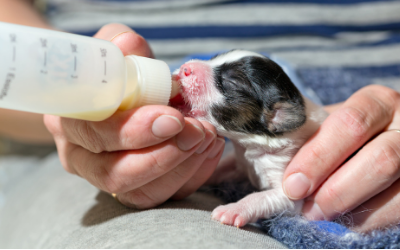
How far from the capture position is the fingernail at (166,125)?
2.67 feet

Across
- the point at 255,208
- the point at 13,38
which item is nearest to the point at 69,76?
the point at 13,38

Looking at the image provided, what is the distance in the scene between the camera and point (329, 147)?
1112 mm

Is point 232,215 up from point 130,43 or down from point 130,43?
down

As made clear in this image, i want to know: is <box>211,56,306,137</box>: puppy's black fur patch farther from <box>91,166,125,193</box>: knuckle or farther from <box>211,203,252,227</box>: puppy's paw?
<box>91,166,125,193</box>: knuckle

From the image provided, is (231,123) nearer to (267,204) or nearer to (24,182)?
(267,204)

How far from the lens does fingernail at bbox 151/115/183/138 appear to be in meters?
0.81

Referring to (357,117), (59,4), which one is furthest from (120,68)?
(59,4)

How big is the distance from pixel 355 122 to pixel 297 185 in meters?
0.30

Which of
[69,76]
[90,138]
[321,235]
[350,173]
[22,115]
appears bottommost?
[22,115]

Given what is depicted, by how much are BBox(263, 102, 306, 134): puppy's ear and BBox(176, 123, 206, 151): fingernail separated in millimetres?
358

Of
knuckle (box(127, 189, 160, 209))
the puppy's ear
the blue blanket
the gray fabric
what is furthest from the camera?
the puppy's ear

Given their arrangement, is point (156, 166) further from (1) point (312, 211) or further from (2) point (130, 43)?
(1) point (312, 211)

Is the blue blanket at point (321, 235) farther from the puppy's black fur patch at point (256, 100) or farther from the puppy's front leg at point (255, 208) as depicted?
the puppy's black fur patch at point (256, 100)

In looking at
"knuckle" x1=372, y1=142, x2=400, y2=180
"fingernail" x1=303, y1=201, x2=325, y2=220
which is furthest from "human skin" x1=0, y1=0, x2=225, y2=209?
"knuckle" x1=372, y1=142, x2=400, y2=180
